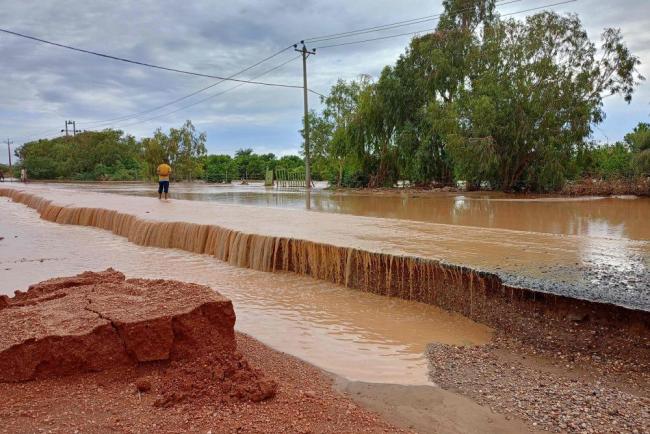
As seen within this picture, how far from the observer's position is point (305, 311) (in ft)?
20.6

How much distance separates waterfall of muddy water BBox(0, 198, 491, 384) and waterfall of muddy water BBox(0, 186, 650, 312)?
0.78ft

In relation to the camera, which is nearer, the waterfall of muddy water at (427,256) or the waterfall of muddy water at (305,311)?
the waterfall of muddy water at (305,311)

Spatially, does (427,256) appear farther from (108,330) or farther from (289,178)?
(289,178)

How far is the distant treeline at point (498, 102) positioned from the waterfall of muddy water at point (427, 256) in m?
13.8

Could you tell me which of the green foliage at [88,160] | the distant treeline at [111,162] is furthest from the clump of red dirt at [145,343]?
the green foliage at [88,160]

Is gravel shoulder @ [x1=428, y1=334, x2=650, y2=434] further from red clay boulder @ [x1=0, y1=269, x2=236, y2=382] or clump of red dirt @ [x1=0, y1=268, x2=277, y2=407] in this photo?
red clay boulder @ [x1=0, y1=269, x2=236, y2=382]

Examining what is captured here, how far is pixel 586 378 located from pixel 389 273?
9.75 ft

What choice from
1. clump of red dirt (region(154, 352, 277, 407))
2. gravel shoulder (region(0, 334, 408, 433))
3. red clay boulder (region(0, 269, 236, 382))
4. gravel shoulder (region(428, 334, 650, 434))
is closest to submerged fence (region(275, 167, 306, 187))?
gravel shoulder (region(428, 334, 650, 434))

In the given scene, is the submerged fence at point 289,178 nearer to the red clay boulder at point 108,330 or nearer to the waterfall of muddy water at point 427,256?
the waterfall of muddy water at point 427,256

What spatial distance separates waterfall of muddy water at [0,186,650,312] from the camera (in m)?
5.50

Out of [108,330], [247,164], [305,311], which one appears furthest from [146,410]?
[247,164]

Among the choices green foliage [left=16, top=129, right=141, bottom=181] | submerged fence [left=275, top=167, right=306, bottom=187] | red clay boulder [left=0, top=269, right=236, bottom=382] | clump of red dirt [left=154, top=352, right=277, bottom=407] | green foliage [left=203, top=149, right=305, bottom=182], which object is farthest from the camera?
green foliage [left=16, top=129, right=141, bottom=181]

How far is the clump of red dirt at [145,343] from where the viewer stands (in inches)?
131

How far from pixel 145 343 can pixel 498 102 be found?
22.0m
